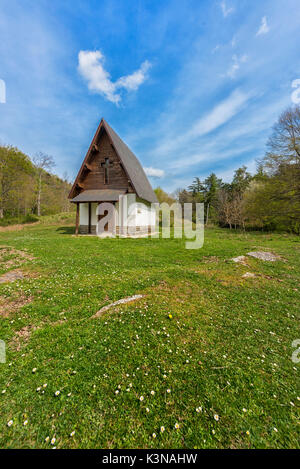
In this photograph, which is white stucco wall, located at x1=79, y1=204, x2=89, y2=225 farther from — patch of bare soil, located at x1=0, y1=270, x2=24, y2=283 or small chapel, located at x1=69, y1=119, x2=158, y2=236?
patch of bare soil, located at x1=0, y1=270, x2=24, y2=283

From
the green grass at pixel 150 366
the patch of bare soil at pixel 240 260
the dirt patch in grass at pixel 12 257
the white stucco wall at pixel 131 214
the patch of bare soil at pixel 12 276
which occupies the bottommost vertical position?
the green grass at pixel 150 366

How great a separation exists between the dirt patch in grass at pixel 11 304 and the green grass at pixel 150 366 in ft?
0.25

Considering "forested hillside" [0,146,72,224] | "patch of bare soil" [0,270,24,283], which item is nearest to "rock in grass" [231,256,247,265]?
"patch of bare soil" [0,270,24,283]

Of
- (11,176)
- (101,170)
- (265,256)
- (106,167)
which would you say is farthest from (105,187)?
(11,176)

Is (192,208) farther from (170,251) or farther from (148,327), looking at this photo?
(148,327)

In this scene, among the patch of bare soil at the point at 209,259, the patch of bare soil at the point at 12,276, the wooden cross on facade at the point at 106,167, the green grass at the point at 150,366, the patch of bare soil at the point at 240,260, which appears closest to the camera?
the green grass at the point at 150,366

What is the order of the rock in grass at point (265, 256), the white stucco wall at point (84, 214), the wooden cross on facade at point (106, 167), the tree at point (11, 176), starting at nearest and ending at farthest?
1. the rock in grass at point (265, 256)
2. the wooden cross on facade at point (106, 167)
3. the white stucco wall at point (84, 214)
4. the tree at point (11, 176)

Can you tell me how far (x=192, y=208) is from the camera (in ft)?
141

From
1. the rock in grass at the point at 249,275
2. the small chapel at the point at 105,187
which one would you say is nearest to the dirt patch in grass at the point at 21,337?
the rock in grass at the point at 249,275

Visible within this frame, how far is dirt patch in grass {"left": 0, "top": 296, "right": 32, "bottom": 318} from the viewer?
13.2 ft

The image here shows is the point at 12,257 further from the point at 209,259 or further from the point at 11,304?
the point at 209,259

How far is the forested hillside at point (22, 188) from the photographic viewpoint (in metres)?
27.3

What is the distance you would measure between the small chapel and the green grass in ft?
38.3

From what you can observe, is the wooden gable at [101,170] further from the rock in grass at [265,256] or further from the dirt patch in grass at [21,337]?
the dirt patch in grass at [21,337]
